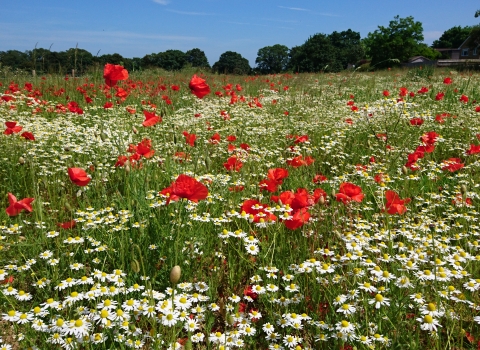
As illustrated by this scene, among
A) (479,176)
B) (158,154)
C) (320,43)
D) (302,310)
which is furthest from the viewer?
(320,43)

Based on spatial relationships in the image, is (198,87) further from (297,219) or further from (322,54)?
(322,54)

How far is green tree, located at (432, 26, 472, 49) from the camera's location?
91.5 meters

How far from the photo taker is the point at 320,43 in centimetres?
4894

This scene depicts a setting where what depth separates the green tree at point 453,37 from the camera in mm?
91500

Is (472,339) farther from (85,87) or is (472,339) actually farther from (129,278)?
(85,87)

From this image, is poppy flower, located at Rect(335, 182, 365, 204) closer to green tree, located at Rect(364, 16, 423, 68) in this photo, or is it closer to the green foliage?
the green foliage

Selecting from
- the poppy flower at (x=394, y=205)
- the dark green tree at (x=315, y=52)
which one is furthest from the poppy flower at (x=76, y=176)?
the dark green tree at (x=315, y=52)

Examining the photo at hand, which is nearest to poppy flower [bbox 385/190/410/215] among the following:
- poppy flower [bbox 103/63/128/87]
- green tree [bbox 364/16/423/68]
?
poppy flower [bbox 103/63/128/87]

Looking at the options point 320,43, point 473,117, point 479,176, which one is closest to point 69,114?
point 479,176

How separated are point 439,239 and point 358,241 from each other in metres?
0.67

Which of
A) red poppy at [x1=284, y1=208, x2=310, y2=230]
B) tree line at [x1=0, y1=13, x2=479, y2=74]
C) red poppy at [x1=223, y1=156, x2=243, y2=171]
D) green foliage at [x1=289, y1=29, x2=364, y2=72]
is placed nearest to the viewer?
red poppy at [x1=284, y1=208, x2=310, y2=230]

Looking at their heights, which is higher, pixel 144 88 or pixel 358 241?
pixel 144 88

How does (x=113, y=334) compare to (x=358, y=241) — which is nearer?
(x=113, y=334)

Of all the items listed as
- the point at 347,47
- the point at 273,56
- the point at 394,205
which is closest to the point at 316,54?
the point at 347,47
